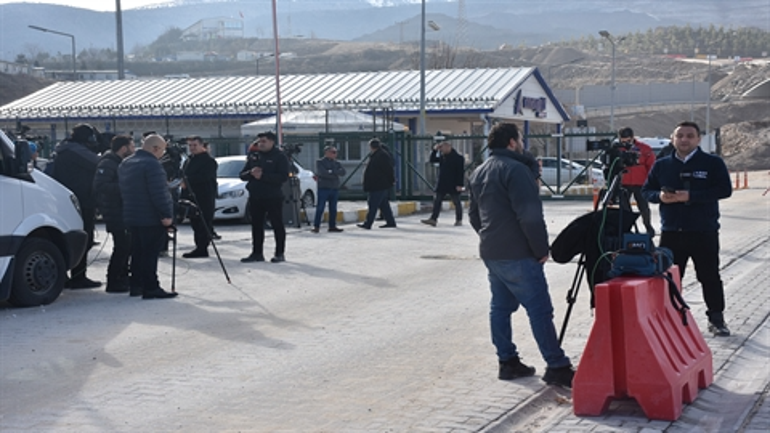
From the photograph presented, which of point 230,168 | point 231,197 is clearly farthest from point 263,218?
point 230,168

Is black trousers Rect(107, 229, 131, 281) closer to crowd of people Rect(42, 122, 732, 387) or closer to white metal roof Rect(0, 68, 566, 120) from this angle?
crowd of people Rect(42, 122, 732, 387)

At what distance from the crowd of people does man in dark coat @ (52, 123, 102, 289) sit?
0.01 m

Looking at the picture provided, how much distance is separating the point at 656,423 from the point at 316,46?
182m

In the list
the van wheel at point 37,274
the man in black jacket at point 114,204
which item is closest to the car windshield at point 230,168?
the man in black jacket at point 114,204

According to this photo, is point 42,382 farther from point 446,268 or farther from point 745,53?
point 745,53

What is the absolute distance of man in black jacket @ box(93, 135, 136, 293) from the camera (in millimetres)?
12781

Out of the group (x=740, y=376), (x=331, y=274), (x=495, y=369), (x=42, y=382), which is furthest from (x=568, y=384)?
(x=331, y=274)

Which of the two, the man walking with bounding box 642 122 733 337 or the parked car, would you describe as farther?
the parked car

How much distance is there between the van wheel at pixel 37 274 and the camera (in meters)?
11.5

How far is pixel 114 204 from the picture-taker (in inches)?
503

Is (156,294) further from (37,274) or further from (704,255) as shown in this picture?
(704,255)

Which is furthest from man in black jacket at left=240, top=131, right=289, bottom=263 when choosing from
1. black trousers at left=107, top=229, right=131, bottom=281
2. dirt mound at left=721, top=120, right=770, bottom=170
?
dirt mound at left=721, top=120, right=770, bottom=170

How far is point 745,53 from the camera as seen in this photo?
178375 millimetres

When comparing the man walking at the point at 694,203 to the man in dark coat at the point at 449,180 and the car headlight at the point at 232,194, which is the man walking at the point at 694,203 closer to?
the man in dark coat at the point at 449,180
